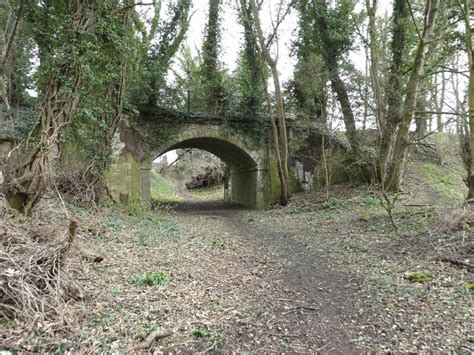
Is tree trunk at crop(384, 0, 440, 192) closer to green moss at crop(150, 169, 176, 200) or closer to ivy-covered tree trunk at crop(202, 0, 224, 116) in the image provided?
ivy-covered tree trunk at crop(202, 0, 224, 116)

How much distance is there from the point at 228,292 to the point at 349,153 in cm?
1007

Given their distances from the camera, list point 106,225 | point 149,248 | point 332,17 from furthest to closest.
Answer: point 332,17 < point 106,225 < point 149,248

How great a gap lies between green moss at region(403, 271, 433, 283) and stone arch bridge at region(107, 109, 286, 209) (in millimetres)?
8462

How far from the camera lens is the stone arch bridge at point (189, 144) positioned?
10.7 meters

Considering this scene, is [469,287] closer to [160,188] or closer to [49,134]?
[49,134]

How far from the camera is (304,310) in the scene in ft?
11.2

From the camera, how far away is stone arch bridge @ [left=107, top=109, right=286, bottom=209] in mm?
10688

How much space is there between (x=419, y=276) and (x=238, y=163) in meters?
12.4

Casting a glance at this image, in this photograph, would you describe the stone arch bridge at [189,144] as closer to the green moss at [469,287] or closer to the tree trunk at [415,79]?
the tree trunk at [415,79]

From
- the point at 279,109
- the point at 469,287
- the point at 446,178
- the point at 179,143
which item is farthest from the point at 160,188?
the point at 469,287

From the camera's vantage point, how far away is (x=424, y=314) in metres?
3.14

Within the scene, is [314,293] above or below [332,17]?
below

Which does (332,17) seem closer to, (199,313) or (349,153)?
(349,153)

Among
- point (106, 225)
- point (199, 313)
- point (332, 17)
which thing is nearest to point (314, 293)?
point (199, 313)
